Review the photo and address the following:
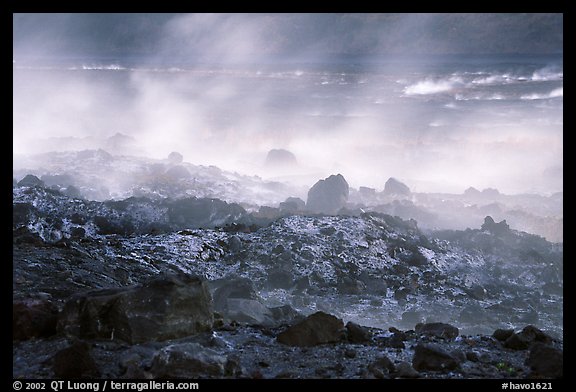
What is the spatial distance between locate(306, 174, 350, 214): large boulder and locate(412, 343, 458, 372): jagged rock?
188ft

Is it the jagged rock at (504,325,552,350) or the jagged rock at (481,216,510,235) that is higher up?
the jagged rock at (481,216,510,235)

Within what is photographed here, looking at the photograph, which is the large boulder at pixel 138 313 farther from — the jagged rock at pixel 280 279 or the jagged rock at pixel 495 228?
the jagged rock at pixel 495 228

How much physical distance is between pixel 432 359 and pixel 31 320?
1037 cm

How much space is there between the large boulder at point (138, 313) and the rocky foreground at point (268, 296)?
0.11ft

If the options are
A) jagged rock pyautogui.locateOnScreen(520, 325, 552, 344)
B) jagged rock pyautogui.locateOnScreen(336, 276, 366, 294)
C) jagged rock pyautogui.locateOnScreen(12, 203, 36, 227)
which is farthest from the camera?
jagged rock pyautogui.locateOnScreen(12, 203, 36, 227)

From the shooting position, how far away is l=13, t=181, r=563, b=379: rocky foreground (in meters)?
11.6

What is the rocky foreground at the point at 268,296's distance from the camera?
457 inches

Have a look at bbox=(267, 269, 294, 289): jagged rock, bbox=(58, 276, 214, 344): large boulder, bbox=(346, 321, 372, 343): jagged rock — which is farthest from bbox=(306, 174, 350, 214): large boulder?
bbox=(58, 276, 214, 344): large boulder

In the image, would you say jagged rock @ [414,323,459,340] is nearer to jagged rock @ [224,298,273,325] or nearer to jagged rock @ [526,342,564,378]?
jagged rock @ [526,342,564,378]

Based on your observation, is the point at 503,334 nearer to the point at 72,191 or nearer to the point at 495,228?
the point at 495,228

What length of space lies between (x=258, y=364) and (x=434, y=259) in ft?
82.4

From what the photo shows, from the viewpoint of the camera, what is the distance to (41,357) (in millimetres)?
10945

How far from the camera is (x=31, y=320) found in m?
12.0

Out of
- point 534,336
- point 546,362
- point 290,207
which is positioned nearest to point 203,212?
point 290,207
